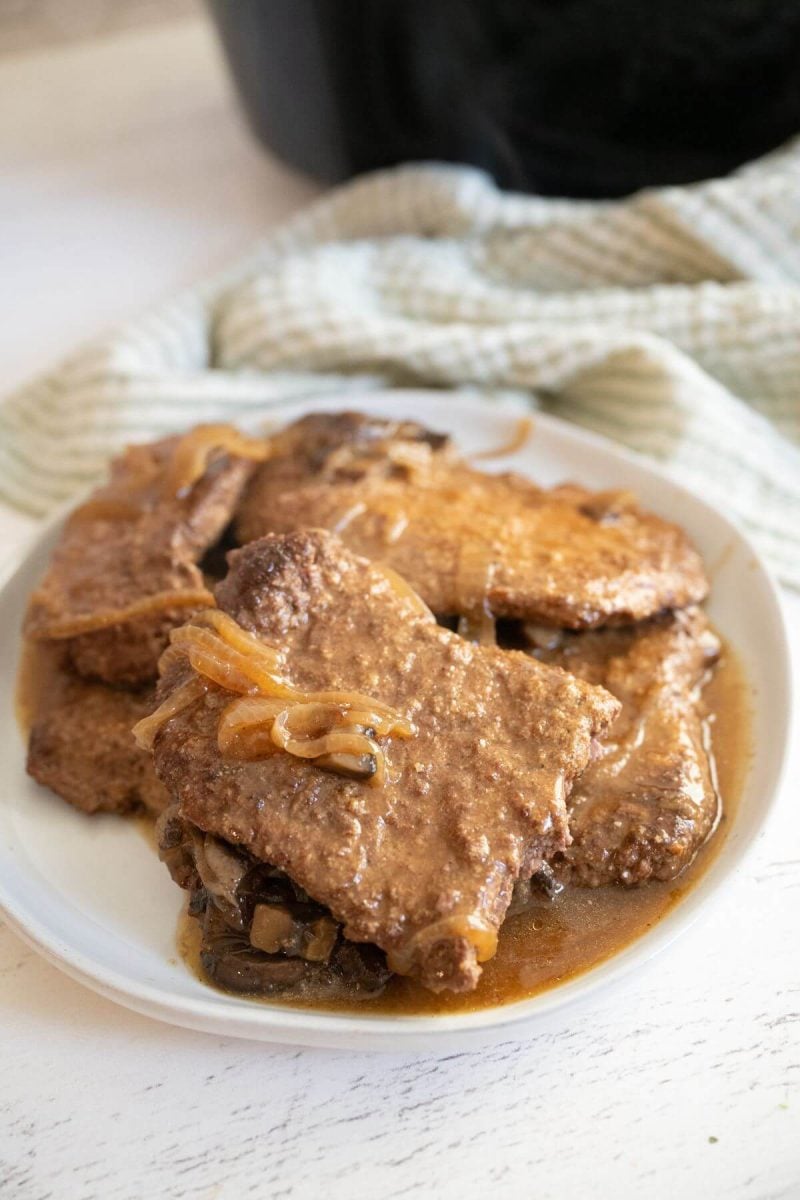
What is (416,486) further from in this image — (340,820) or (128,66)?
(128,66)

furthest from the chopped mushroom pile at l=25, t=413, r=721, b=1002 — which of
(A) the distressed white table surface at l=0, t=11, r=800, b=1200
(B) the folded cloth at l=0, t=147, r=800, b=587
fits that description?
(B) the folded cloth at l=0, t=147, r=800, b=587

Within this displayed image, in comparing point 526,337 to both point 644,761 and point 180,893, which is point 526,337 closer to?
point 644,761

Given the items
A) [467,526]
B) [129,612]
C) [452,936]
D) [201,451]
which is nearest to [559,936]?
[452,936]

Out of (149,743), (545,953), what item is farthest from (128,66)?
(545,953)

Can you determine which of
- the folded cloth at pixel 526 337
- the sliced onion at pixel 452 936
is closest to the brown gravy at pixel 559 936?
the sliced onion at pixel 452 936

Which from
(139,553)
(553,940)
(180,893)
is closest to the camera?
(553,940)

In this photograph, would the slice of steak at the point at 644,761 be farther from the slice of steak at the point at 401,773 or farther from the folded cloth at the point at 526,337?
the folded cloth at the point at 526,337
